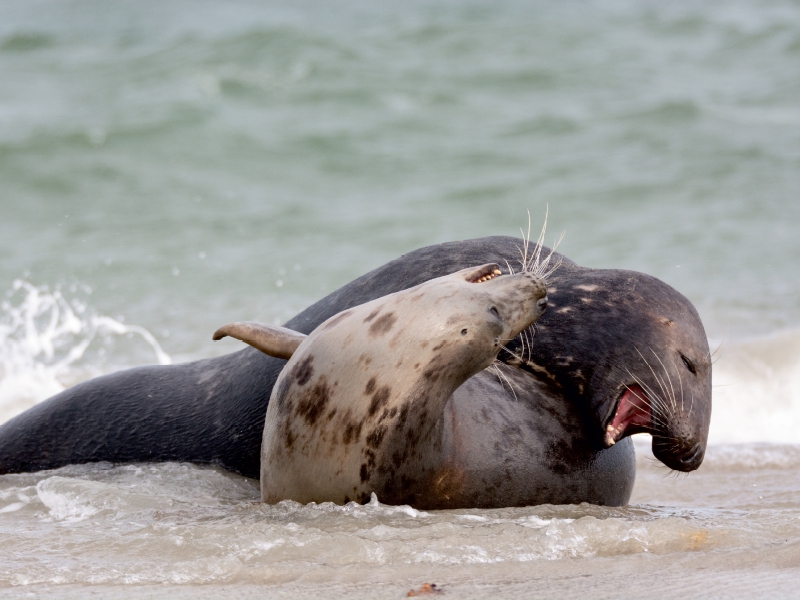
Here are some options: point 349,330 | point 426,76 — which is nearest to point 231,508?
point 349,330

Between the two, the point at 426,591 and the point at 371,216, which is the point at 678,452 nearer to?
the point at 426,591

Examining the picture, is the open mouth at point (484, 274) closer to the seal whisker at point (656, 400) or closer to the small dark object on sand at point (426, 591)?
the seal whisker at point (656, 400)

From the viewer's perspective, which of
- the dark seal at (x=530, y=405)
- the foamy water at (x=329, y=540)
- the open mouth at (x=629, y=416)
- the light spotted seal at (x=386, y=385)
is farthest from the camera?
the open mouth at (x=629, y=416)

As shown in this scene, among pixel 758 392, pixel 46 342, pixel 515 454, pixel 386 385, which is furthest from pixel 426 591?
pixel 46 342

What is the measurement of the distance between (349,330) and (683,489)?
190cm

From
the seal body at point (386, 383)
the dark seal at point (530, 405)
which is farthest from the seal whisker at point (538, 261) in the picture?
the seal body at point (386, 383)

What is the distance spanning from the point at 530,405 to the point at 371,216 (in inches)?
288

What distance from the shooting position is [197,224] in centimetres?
1037

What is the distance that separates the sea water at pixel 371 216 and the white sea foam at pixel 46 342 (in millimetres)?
28

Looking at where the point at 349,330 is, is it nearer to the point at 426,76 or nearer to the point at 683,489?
the point at 683,489

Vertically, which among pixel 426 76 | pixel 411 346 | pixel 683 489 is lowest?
pixel 683 489

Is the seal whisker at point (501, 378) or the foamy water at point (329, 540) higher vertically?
the seal whisker at point (501, 378)

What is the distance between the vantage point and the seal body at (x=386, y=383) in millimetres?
2855

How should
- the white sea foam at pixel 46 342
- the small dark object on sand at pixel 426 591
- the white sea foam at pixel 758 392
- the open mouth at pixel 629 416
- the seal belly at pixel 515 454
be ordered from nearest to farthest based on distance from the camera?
1. the small dark object on sand at pixel 426 591
2. the seal belly at pixel 515 454
3. the open mouth at pixel 629 416
4. the white sea foam at pixel 758 392
5. the white sea foam at pixel 46 342
